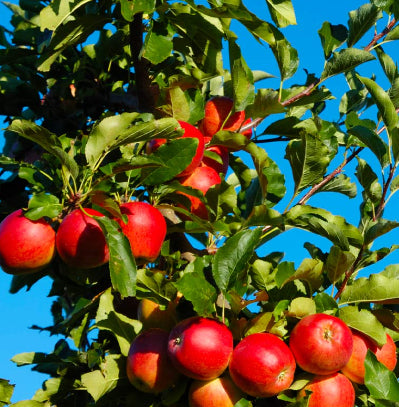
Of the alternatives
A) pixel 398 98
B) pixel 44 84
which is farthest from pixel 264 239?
pixel 44 84

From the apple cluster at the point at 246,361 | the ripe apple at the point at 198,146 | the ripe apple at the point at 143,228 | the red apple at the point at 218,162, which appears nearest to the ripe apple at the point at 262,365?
the apple cluster at the point at 246,361

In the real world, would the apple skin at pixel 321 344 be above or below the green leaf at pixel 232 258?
below

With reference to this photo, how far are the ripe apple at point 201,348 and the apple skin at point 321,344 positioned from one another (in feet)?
0.56

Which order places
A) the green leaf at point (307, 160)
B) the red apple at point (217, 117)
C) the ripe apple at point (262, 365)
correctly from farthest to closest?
the red apple at point (217, 117) → the green leaf at point (307, 160) → the ripe apple at point (262, 365)

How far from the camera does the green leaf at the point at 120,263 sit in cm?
151

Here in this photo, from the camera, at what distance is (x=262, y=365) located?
146 centimetres

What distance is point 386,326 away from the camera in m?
1.83

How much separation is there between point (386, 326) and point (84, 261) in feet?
2.82

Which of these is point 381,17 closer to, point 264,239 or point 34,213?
point 264,239

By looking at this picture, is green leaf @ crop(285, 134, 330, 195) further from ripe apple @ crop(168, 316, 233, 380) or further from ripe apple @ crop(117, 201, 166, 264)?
ripe apple @ crop(168, 316, 233, 380)

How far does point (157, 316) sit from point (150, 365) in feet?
0.67

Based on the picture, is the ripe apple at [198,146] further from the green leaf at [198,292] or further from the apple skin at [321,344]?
the apple skin at [321,344]

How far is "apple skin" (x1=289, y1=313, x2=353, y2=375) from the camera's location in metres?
1.51

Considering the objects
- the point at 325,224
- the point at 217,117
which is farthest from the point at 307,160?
the point at 217,117
